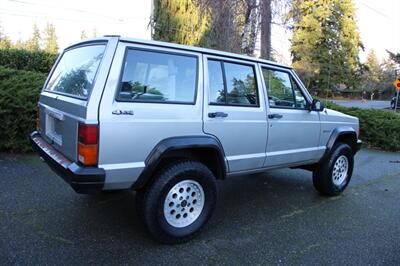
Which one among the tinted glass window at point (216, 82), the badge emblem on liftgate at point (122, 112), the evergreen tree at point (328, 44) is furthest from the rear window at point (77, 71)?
the evergreen tree at point (328, 44)

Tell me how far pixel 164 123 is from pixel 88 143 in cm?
71

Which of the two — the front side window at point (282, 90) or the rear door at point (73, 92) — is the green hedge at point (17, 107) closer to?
the rear door at point (73, 92)

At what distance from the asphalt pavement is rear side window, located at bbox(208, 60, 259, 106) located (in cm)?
141

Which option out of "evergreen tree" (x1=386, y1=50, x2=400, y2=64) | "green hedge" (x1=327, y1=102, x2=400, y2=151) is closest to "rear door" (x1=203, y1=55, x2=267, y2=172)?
"green hedge" (x1=327, y1=102, x2=400, y2=151)

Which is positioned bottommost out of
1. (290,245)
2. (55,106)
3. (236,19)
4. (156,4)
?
(290,245)

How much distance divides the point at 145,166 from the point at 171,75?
3.04 ft

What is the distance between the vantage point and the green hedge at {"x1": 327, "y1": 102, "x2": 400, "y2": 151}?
9562 millimetres

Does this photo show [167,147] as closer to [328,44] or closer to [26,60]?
[26,60]

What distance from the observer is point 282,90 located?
451 cm

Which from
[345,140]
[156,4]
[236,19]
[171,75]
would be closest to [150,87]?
[171,75]

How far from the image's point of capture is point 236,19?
36.6ft

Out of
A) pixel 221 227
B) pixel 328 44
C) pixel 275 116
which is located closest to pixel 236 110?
pixel 275 116

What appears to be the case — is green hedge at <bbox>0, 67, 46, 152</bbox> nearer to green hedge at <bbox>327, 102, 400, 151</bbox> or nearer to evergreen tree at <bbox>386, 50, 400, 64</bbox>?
Answer: green hedge at <bbox>327, 102, 400, 151</bbox>

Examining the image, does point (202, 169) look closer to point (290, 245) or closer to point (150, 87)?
point (150, 87)
